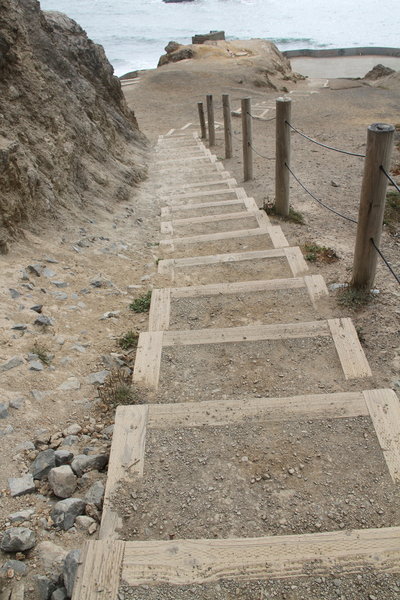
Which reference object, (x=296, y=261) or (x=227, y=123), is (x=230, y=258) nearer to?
(x=296, y=261)

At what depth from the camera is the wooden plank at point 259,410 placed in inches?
114

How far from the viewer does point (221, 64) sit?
2408 centimetres

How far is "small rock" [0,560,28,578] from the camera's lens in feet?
6.94

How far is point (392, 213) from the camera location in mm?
6723

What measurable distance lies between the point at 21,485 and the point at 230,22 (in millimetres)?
93098

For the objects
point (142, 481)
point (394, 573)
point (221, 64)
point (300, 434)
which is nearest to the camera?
point (394, 573)

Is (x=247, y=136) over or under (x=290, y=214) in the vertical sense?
over

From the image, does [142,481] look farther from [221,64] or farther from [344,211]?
[221,64]

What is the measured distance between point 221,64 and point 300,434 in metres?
24.7

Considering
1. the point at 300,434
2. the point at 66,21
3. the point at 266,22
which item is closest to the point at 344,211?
the point at 300,434

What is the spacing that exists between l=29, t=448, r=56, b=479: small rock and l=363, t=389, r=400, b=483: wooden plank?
6.10 ft

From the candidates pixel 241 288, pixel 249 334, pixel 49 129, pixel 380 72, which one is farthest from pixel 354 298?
pixel 380 72

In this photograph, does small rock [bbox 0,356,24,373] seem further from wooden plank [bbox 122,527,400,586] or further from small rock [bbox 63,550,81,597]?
wooden plank [bbox 122,527,400,586]

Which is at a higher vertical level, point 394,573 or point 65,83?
point 65,83
